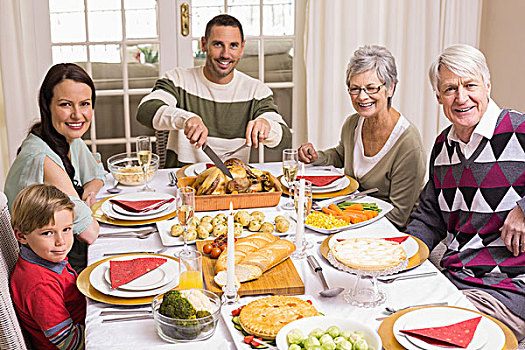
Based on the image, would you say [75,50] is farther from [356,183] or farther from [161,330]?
[161,330]

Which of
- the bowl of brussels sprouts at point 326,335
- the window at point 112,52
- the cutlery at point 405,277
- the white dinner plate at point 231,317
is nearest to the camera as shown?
the bowl of brussels sprouts at point 326,335

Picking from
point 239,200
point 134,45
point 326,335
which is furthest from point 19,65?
point 326,335

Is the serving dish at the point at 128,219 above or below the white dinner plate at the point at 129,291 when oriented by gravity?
above

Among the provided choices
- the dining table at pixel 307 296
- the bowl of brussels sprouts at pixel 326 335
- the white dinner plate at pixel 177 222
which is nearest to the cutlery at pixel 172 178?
the white dinner plate at pixel 177 222

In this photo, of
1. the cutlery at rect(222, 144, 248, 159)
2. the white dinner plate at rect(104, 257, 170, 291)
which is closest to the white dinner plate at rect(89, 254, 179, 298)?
the white dinner plate at rect(104, 257, 170, 291)

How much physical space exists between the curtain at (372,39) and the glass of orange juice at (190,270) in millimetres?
2872

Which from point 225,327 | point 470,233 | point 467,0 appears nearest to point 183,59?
point 467,0

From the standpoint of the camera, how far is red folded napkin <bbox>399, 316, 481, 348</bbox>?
1.33 metres

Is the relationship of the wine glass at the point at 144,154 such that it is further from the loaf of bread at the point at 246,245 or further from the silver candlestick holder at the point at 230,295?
the silver candlestick holder at the point at 230,295

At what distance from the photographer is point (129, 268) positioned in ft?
5.48

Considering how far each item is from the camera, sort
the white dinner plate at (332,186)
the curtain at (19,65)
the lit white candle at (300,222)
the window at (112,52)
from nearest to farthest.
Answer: the lit white candle at (300,222) < the white dinner plate at (332,186) < the curtain at (19,65) < the window at (112,52)

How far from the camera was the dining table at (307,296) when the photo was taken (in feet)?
4.52

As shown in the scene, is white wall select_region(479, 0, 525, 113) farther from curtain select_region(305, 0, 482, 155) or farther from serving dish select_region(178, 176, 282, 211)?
serving dish select_region(178, 176, 282, 211)

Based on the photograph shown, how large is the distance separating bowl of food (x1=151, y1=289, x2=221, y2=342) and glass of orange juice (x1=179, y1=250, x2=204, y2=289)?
0.12 m
